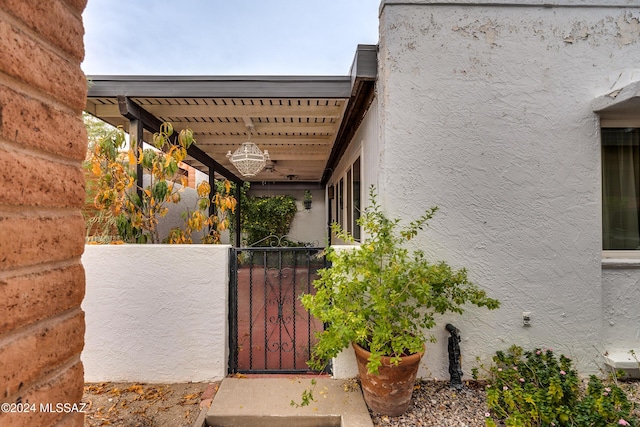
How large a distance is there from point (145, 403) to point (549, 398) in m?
2.87

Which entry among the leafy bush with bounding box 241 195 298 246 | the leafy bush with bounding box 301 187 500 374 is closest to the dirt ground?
the leafy bush with bounding box 301 187 500 374

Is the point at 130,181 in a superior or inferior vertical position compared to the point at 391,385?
superior

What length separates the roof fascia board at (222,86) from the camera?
3207 mm

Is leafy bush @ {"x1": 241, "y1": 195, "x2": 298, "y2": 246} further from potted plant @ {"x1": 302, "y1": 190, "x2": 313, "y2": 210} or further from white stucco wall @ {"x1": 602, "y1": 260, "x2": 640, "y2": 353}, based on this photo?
white stucco wall @ {"x1": 602, "y1": 260, "x2": 640, "y2": 353}

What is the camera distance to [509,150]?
273cm

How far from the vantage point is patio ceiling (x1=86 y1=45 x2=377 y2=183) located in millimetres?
3209

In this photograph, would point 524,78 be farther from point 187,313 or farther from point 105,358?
point 105,358

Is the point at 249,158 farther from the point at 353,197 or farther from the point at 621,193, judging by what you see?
the point at 621,193

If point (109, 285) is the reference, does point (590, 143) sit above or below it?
above

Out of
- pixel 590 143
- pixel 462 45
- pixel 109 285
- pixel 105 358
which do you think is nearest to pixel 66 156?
pixel 109 285

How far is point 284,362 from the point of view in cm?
310

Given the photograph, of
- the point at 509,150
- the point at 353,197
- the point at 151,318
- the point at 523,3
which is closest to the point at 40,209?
the point at 151,318

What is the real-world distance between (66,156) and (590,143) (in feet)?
11.7

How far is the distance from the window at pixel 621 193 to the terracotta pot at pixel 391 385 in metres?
2.24
